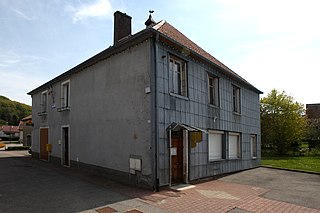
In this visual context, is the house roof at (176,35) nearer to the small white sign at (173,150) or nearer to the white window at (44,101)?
the small white sign at (173,150)

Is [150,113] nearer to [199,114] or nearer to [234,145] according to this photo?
[199,114]

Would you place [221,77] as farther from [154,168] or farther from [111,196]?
[111,196]

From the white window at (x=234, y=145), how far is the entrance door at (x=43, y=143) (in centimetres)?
1224

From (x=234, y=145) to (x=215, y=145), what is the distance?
2777 millimetres

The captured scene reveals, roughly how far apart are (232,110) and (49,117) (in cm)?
1212

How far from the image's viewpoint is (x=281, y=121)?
30781mm

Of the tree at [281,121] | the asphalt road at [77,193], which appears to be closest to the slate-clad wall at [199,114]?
the asphalt road at [77,193]

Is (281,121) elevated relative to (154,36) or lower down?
lower down

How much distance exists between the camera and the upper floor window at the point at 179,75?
34.3 ft

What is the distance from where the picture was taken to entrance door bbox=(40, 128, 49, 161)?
17.8m

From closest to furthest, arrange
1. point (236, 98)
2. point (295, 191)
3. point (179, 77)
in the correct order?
point (295, 191) → point (179, 77) → point (236, 98)

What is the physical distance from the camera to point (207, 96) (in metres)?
12.4

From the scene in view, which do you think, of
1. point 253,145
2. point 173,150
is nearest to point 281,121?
point 253,145

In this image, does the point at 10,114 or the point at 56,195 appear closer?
the point at 56,195
